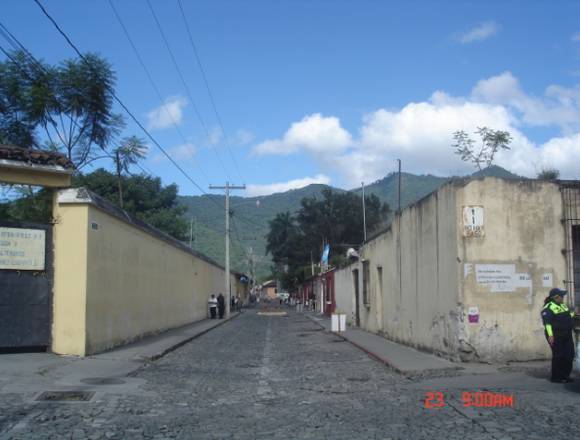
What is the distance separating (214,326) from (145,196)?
23.3 meters

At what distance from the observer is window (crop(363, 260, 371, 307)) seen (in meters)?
23.3

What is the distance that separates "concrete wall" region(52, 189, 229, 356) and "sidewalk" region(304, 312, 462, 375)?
6.59m

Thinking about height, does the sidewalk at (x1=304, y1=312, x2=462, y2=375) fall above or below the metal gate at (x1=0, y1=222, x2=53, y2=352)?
below

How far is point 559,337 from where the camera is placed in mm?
9836

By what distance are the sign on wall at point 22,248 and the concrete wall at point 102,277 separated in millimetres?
368

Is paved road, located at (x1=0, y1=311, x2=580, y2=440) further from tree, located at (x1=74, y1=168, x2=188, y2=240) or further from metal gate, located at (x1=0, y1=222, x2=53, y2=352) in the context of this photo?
tree, located at (x1=74, y1=168, x2=188, y2=240)

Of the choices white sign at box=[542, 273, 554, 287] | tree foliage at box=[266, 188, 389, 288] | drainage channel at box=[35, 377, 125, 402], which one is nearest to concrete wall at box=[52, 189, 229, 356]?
drainage channel at box=[35, 377, 125, 402]

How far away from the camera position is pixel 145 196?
163 ft

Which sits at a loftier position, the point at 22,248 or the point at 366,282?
the point at 22,248

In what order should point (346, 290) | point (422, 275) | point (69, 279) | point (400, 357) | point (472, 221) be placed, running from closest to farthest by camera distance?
1. point (472, 221)
2. point (69, 279)
3. point (400, 357)
4. point (422, 275)
5. point (346, 290)

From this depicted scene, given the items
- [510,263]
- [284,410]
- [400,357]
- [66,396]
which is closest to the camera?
[284,410]

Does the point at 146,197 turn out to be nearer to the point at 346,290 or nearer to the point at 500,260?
the point at 346,290

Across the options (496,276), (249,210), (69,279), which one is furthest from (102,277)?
(249,210)

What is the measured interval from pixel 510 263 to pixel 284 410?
6731mm
